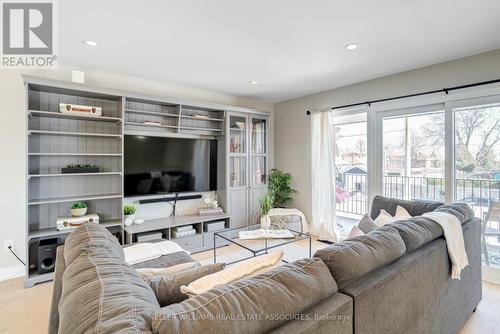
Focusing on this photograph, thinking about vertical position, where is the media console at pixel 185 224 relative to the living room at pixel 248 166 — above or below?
below

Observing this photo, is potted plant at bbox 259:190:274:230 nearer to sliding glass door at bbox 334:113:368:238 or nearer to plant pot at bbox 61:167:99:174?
sliding glass door at bbox 334:113:368:238

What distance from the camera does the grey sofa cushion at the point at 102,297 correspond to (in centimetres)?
70

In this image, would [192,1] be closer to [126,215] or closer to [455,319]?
[126,215]

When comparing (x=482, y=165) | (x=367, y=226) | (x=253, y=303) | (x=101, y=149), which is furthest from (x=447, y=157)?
(x=101, y=149)

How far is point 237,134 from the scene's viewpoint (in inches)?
Result: 168

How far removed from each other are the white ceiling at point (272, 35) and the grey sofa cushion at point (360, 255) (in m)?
1.67

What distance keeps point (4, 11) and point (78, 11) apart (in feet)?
1.98

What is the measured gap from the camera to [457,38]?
2.39 m

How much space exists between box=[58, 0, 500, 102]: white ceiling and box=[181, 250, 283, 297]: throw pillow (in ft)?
5.81

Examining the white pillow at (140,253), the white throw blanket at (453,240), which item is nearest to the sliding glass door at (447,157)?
the white throw blanket at (453,240)

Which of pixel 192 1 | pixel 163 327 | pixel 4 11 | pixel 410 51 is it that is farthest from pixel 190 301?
pixel 410 51

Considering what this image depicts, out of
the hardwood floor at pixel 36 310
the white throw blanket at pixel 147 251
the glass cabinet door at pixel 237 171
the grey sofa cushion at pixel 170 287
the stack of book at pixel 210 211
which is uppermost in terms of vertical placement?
the glass cabinet door at pixel 237 171

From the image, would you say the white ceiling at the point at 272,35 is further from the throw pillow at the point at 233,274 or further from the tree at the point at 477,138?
the throw pillow at the point at 233,274

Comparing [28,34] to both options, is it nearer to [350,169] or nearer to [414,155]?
[350,169]
